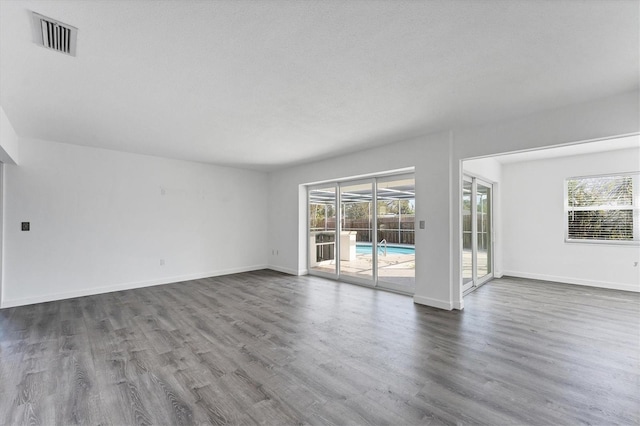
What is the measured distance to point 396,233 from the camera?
5.10 meters

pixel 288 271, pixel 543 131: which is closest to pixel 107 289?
pixel 288 271

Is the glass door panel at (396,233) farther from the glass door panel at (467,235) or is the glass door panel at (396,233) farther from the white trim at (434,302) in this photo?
the glass door panel at (467,235)

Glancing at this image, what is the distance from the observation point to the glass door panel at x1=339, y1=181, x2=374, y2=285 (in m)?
5.46

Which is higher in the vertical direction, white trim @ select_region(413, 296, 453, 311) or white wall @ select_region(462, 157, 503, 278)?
white wall @ select_region(462, 157, 503, 278)

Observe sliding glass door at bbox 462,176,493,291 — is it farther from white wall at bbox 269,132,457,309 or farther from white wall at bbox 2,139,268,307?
white wall at bbox 2,139,268,307

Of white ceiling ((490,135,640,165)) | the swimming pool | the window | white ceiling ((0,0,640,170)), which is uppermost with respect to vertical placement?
white ceiling ((0,0,640,170))

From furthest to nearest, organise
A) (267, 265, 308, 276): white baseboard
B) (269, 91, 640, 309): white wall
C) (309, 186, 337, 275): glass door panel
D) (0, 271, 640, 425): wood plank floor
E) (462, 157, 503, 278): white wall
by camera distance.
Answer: (267, 265, 308, 276): white baseboard, (309, 186, 337, 275): glass door panel, (462, 157, 503, 278): white wall, (269, 91, 640, 309): white wall, (0, 271, 640, 425): wood plank floor

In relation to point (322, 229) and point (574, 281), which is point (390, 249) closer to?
point (322, 229)

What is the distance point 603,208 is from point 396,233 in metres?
4.05

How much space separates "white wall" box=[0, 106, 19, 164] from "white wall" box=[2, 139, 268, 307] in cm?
28

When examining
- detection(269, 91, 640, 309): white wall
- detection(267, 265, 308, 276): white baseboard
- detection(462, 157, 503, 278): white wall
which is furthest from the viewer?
detection(267, 265, 308, 276): white baseboard

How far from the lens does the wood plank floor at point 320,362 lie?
192cm

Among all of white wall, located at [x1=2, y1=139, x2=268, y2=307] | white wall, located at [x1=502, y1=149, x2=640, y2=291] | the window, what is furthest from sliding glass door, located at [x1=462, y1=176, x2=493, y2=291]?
white wall, located at [x1=2, y1=139, x2=268, y2=307]

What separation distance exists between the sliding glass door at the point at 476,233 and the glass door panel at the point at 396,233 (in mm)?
898
